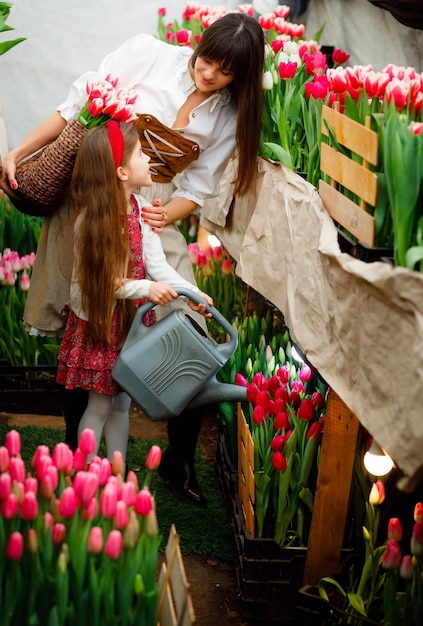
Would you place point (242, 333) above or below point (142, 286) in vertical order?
below

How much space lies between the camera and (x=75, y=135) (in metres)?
2.81

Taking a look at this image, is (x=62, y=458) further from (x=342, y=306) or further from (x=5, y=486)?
(x=342, y=306)

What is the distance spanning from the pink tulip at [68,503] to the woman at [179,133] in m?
1.32

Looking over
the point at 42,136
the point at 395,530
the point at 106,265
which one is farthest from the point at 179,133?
the point at 395,530

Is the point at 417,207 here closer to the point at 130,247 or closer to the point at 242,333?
the point at 130,247

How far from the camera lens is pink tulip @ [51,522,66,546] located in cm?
181

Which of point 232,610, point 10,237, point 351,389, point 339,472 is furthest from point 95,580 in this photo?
point 10,237

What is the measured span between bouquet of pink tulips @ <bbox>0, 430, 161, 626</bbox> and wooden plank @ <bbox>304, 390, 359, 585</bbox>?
0.76m

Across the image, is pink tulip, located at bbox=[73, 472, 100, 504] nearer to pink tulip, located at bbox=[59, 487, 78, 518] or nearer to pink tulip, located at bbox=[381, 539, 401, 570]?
pink tulip, located at bbox=[59, 487, 78, 518]


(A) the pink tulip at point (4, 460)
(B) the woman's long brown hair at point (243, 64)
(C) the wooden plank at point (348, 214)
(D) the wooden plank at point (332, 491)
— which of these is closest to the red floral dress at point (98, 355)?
(B) the woman's long brown hair at point (243, 64)

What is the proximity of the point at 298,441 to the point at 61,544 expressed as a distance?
1053 mm

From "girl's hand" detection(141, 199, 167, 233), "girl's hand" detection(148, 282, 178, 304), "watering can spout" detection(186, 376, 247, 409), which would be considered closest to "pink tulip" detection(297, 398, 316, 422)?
"watering can spout" detection(186, 376, 247, 409)

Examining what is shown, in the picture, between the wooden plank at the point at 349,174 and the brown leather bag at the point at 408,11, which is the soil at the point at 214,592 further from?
the brown leather bag at the point at 408,11

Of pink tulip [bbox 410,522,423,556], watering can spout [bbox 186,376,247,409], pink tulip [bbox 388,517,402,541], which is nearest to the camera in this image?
pink tulip [bbox 410,522,423,556]
